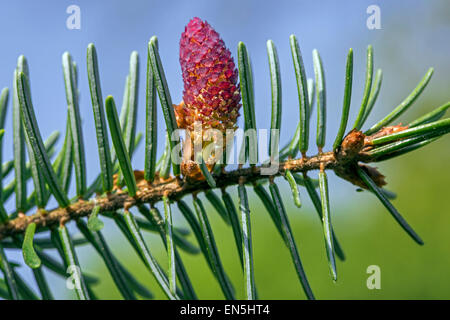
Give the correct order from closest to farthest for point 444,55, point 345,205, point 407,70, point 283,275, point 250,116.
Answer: point 250,116, point 283,275, point 345,205, point 444,55, point 407,70

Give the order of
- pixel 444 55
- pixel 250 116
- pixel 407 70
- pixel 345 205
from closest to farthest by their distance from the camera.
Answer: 1. pixel 250 116
2. pixel 345 205
3. pixel 444 55
4. pixel 407 70

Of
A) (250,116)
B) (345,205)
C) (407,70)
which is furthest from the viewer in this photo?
(407,70)

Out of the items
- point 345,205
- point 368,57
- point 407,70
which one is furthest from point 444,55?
point 368,57

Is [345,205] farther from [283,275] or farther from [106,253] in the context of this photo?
[106,253]

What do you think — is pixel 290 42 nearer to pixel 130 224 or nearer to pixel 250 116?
pixel 250 116

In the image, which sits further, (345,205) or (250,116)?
(345,205)

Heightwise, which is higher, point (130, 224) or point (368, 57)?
point (368, 57)

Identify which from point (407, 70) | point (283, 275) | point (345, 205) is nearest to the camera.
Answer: point (283, 275)
